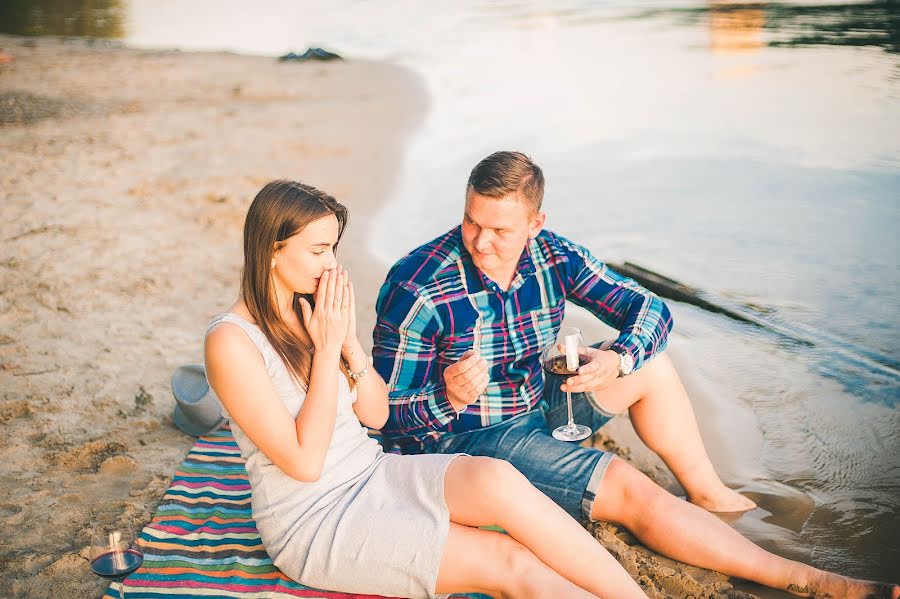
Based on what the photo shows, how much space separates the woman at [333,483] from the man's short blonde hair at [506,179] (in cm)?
76

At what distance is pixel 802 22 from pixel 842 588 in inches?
847

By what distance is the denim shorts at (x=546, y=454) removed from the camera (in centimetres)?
354

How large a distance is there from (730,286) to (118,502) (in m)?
5.47

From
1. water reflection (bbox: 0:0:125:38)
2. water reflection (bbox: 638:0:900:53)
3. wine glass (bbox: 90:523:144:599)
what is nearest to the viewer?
wine glass (bbox: 90:523:144:599)

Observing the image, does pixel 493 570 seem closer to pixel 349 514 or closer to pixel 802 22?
pixel 349 514

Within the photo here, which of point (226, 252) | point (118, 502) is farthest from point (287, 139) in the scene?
point (118, 502)

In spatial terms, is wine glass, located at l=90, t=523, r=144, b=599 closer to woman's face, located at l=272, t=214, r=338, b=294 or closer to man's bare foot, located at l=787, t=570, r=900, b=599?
woman's face, located at l=272, t=214, r=338, b=294

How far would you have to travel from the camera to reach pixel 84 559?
357 cm

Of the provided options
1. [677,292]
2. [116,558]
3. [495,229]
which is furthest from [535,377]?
[677,292]

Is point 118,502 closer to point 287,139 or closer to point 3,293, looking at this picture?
point 3,293

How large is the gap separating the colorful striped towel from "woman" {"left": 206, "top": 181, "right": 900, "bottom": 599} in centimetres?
27

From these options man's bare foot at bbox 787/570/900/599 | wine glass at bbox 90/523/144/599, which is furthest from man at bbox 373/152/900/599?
wine glass at bbox 90/523/144/599

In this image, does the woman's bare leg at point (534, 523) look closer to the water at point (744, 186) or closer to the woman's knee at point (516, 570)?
the woman's knee at point (516, 570)

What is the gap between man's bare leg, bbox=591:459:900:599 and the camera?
3.36 m
